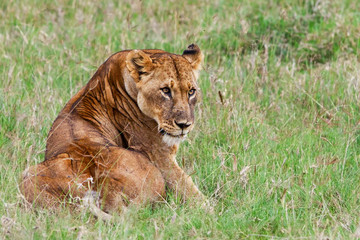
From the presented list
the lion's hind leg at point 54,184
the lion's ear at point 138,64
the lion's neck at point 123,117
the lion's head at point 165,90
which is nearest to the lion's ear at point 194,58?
the lion's head at point 165,90

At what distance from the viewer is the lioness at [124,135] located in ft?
13.1

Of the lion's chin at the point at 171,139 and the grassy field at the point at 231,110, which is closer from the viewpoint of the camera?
the grassy field at the point at 231,110

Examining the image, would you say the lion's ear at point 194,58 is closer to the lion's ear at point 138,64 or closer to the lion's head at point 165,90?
the lion's head at point 165,90

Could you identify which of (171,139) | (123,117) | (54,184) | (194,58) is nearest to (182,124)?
(171,139)

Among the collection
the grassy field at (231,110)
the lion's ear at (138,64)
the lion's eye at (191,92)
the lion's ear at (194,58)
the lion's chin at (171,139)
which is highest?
the lion's ear at (138,64)

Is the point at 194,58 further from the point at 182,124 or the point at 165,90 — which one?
the point at 182,124

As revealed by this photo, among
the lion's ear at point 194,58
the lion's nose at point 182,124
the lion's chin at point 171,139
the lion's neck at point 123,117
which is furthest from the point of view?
the lion's ear at point 194,58

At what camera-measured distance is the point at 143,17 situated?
840cm

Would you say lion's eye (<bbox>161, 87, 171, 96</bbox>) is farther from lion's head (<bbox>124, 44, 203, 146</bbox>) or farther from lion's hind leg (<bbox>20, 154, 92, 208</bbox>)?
lion's hind leg (<bbox>20, 154, 92, 208</bbox>)

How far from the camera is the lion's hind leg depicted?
3934 millimetres

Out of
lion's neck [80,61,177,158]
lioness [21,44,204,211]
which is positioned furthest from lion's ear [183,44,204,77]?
lion's neck [80,61,177,158]

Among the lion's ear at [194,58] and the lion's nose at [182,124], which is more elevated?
the lion's ear at [194,58]

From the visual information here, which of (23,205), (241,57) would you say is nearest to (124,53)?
(23,205)

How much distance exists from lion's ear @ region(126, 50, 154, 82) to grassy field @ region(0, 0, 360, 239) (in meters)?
0.75
